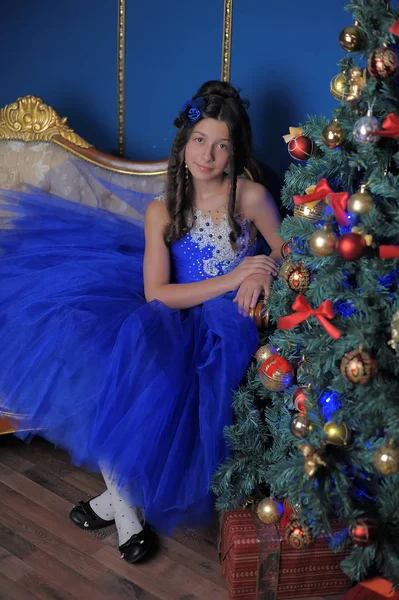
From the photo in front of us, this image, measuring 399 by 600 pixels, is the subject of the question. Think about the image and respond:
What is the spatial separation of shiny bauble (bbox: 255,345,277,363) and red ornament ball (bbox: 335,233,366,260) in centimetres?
45

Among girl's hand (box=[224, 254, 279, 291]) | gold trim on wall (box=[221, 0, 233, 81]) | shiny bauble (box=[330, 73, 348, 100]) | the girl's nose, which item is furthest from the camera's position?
gold trim on wall (box=[221, 0, 233, 81])

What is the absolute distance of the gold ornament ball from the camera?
1653mm

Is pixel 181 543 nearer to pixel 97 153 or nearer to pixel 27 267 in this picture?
pixel 27 267

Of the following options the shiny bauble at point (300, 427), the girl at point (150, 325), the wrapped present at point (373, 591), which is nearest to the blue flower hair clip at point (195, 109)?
the girl at point (150, 325)

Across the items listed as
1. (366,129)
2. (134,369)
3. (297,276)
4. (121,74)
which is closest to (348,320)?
(297,276)

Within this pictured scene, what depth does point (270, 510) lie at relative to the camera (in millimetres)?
1653

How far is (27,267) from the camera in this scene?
7.48ft

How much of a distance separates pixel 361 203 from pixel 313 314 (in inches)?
10.7

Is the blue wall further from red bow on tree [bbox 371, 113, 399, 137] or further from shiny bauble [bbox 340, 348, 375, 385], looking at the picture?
shiny bauble [bbox 340, 348, 375, 385]

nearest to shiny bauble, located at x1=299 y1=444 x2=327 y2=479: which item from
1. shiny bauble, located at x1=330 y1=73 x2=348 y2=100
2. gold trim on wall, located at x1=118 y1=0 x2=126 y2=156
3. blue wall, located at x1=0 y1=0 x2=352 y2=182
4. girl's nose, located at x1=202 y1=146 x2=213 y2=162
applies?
shiny bauble, located at x1=330 y1=73 x2=348 y2=100

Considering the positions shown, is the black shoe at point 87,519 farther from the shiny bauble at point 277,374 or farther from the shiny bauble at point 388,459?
the shiny bauble at point 388,459

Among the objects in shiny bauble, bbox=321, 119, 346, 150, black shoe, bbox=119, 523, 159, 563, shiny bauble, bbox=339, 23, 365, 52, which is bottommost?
black shoe, bbox=119, 523, 159, 563

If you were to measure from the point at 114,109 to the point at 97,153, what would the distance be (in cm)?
32

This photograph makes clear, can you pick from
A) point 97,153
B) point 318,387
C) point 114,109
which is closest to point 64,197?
point 97,153
